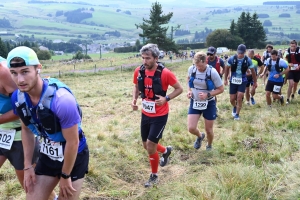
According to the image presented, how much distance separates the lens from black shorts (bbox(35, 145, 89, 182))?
3.12 meters

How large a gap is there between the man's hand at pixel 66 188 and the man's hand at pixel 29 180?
335mm

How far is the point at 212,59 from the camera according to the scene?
8984mm

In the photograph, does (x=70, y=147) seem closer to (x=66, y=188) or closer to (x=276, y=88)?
(x=66, y=188)

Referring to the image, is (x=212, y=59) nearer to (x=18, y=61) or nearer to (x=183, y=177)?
(x=183, y=177)

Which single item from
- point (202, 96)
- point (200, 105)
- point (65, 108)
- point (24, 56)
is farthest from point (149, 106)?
point (24, 56)

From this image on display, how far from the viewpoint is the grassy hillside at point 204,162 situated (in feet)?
13.1

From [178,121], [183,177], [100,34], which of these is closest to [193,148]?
[183,177]

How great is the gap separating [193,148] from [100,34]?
582ft

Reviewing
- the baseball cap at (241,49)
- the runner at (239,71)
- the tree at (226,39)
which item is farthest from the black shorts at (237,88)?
the tree at (226,39)

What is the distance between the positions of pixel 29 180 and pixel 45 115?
0.82 meters

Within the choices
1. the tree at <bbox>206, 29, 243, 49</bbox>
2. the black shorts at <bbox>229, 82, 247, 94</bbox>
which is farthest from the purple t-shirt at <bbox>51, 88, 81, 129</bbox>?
the tree at <bbox>206, 29, 243, 49</bbox>

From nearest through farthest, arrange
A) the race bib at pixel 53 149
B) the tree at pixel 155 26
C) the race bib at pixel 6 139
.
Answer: the race bib at pixel 53 149
the race bib at pixel 6 139
the tree at pixel 155 26

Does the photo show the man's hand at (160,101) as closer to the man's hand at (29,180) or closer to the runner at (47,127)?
the runner at (47,127)

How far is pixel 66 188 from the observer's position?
295cm
